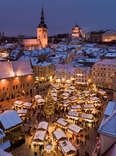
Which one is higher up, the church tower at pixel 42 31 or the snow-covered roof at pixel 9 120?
the church tower at pixel 42 31

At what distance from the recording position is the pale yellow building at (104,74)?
32.2m

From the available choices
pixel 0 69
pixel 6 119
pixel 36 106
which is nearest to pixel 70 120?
pixel 36 106

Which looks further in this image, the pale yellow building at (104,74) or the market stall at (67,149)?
the pale yellow building at (104,74)

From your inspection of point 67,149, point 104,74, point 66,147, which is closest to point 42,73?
point 104,74

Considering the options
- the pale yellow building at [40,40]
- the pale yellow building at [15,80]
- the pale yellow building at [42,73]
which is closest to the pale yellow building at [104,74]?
the pale yellow building at [42,73]

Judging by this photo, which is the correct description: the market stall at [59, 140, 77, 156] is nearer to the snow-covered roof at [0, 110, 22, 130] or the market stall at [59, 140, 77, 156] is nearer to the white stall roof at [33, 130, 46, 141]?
the white stall roof at [33, 130, 46, 141]

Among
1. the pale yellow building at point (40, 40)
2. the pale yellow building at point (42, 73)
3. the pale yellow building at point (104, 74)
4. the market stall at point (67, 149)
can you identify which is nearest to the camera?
the market stall at point (67, 149)

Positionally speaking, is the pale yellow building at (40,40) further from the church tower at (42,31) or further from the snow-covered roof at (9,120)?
the snow-covered roof at (9,120)

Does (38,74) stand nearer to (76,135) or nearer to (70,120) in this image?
(70,120)

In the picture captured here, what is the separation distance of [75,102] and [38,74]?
50.2 ft

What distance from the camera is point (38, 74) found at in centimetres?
3622

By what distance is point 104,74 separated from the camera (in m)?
32.8

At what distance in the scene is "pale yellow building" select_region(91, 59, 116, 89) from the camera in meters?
32.2

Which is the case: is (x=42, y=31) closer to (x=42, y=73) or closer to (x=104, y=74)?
(x=42, y=73)
